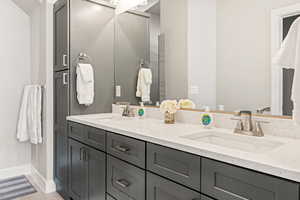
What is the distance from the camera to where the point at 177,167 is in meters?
0.97

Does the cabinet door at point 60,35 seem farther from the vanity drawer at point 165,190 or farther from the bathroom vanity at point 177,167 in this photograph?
the vanity drawer at point 165,190

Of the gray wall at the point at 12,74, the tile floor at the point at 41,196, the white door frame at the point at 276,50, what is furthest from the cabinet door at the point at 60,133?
the white door frame at the point at 276,50

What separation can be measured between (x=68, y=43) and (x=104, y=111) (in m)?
0.78

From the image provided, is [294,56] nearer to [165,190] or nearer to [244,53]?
[244,53]

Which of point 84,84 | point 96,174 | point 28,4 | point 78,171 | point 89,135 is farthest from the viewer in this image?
point 28,4

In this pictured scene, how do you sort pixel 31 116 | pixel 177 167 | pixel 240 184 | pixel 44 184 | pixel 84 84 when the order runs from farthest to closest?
pixel 31 116, pixel 44 184, pixel 84 84, pixel 177 167, pixel 240 184

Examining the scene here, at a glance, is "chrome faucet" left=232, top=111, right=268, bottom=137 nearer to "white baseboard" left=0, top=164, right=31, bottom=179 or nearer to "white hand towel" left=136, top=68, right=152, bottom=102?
"white hand towel" left=136, top=68, right=152, bottom=102

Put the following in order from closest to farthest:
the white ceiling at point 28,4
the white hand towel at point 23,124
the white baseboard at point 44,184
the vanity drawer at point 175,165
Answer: the vanity drawer at point 175,165
the white baseboard at point 44,184
the white ceiling at point 28,4
the white hand towel at point 23,124

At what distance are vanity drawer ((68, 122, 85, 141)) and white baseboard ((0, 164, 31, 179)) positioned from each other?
1.37 meters

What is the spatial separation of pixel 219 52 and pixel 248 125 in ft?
1.75

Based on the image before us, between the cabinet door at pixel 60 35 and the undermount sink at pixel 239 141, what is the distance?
5.01 feet

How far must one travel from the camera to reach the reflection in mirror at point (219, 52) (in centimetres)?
118

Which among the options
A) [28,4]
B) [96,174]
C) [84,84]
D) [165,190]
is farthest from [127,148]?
[28,4]

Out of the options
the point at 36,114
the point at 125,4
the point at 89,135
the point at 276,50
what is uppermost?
the point at 125,4
